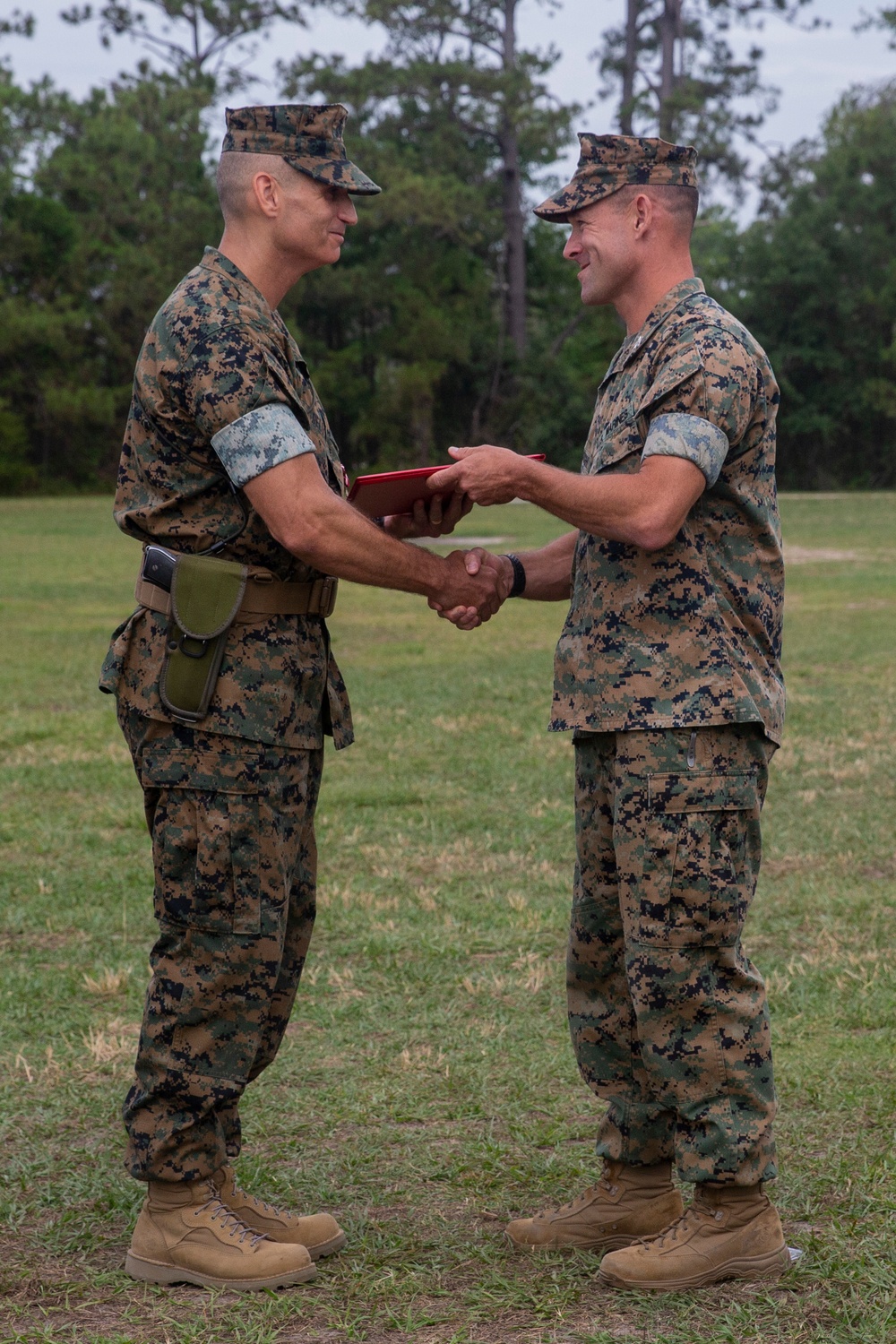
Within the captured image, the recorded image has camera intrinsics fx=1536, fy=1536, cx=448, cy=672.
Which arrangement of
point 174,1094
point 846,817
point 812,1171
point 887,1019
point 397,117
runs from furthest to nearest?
point 397,117
point 846,817
point 887,1019
point 812,1171
point 174,1094

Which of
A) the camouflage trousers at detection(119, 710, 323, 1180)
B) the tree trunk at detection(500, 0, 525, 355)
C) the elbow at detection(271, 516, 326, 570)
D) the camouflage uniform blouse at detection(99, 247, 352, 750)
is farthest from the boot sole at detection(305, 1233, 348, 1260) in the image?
the tree trunk at detection(500, 0, 525, 355)

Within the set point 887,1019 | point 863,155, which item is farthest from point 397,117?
point 887,1019

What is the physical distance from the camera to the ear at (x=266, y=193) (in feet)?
10.5

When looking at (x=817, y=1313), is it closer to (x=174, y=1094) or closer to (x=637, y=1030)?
(x=637, y=1030)

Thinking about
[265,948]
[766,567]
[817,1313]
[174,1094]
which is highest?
[766,567]

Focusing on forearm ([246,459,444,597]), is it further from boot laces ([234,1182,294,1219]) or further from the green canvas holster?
boot laces ([234,1182,294,1219])

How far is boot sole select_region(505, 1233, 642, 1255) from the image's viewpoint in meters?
3.32

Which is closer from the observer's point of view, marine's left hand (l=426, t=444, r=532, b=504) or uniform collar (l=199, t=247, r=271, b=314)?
marine's left hand (l=426, t=444, r=532, b=504)

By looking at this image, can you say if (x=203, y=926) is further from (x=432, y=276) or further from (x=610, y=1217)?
(x=432, y=276)

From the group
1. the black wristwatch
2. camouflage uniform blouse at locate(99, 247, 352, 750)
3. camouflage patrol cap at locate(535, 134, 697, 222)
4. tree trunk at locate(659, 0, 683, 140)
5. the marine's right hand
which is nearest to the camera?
camouflage uniform blouse at locate(99, 247, 352, 750)

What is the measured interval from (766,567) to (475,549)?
76 cm

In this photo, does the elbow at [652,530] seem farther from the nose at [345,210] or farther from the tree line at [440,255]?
the tree line at [440,255]

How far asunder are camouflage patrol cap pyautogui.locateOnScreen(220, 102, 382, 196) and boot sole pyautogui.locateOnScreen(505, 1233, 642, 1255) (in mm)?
2270

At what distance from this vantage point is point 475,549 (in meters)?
3.67
